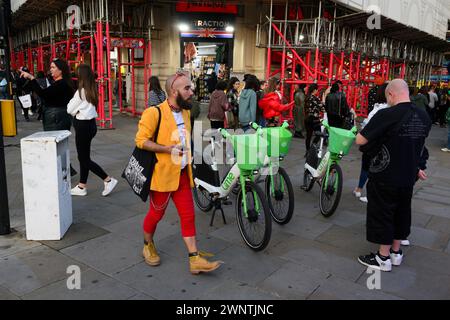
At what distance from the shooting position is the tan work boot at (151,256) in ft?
12.5

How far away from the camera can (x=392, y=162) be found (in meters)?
3.66

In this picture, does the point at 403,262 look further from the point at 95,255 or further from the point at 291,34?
the point at 291,34

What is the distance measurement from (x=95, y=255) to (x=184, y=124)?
5.13 feet

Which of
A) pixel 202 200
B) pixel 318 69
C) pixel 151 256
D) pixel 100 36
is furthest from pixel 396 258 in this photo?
pixel 100 36

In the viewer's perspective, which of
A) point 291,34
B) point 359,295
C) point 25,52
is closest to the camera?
point 359,295

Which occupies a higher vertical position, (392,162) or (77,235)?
(392,162)

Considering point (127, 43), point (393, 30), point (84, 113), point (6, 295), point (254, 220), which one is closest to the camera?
point (6, 295)

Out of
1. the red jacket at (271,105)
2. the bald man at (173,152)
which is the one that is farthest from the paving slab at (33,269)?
the red jacket at (271,105)

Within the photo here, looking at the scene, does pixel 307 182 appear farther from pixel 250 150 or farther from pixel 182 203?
pixel 182 203

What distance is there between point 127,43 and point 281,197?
390 inches

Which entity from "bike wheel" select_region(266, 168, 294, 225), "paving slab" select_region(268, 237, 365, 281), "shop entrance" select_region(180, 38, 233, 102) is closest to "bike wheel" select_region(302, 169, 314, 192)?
"bike wheel" select_region(266, 168, 294, 225)

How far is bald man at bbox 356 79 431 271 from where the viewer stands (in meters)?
3.61
